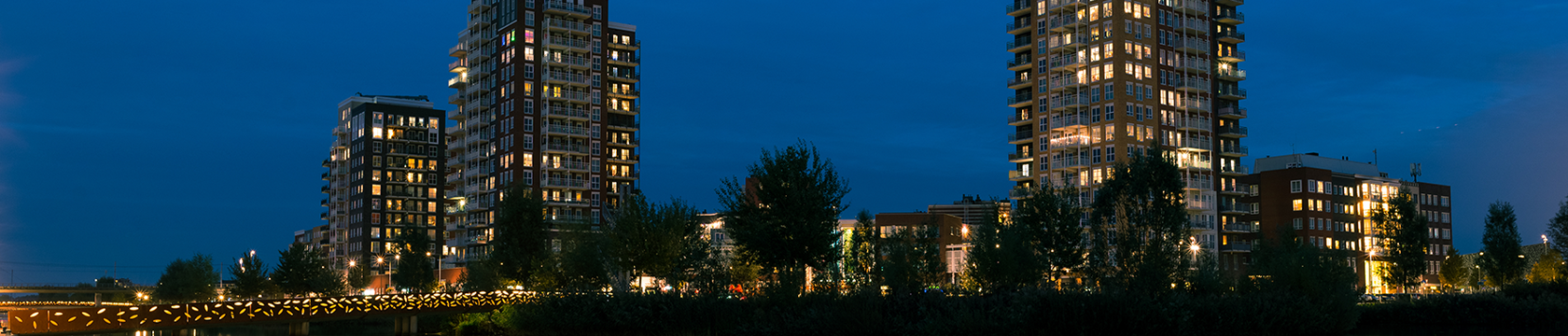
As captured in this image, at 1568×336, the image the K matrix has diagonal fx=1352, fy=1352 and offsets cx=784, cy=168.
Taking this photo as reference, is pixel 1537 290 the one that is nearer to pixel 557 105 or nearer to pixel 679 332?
pixel 679 332

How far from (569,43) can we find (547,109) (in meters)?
8.76

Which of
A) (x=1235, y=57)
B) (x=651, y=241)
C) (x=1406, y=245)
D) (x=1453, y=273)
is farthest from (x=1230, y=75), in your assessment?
(x=651, y=241)

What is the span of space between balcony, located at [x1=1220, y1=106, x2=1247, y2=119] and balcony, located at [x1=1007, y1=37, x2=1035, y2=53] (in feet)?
81.2

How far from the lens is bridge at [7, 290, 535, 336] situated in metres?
63.5

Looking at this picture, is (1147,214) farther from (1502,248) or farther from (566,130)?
(566,130)

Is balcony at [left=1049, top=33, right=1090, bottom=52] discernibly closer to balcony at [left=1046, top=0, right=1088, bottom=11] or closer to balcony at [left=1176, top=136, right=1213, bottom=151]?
balcony at [left=1046, top=0, right=1088, bottom=11]

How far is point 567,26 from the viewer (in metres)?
163

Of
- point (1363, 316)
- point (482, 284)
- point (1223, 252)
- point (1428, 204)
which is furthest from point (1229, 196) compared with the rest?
point (482, 284)

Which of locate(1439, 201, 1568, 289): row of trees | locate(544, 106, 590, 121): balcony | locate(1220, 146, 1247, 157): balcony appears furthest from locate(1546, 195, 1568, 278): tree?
locate(544, 106, 590, 121): balcony

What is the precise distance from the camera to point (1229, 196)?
523ft

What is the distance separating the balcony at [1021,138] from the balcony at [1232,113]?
76.7 feet

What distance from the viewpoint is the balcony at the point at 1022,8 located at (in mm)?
155250

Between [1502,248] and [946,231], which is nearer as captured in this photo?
[1502,248]

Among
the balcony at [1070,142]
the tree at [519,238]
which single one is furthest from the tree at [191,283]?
the balcony at [1070,142]
